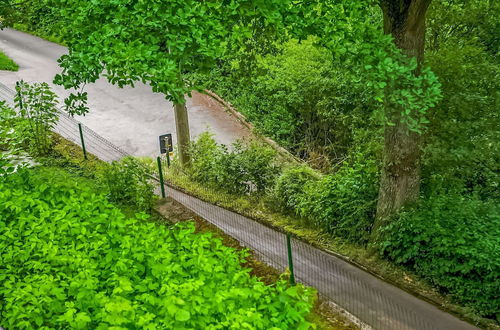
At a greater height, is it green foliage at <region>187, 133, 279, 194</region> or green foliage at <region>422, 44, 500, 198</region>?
green foliage at <region>422, 44, 500, 198</region>

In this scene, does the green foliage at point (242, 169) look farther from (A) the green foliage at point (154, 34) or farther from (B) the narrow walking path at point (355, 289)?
(A) the green foliage at point (154, 34)

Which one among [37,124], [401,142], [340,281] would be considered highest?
[37,124]

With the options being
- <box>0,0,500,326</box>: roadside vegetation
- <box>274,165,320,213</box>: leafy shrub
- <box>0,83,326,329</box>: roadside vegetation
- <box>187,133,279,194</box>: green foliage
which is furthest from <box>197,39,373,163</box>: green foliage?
<box>0,83,326,329</box>: roadside vegetation

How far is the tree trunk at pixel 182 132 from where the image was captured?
1519 cm

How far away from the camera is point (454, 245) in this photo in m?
8.97

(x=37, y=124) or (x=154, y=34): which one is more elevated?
(x=154, y=34)

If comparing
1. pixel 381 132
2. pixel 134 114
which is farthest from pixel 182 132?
pixel 134 114

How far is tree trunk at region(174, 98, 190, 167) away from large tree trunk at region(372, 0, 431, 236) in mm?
7078

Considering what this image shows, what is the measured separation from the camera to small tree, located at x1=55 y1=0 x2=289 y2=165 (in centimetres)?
621

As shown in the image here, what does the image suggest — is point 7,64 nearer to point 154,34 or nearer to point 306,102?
point 306,102

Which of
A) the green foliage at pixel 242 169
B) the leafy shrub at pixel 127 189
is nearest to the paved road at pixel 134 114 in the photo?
the green foliage at pixel 242 169

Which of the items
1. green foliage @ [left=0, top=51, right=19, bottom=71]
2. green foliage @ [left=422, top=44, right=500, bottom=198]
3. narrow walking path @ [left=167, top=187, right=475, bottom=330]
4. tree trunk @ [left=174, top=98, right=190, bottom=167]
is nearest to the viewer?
narrow walking path @ [left=167, top=187, right=475, bottom=330]

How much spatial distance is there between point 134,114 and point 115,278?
17.3 m

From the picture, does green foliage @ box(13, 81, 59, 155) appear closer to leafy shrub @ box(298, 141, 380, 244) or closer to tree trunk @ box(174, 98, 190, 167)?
tree trunk @ box(174, 98, 190, 167)
